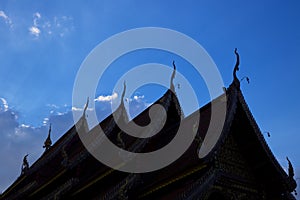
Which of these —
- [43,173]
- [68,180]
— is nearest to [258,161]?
[68,180]

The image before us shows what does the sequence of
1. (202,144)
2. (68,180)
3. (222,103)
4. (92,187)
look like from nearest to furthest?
(202,144), (222,103), (92,187), (68,180)

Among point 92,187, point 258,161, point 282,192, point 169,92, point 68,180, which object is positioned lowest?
point 282,192

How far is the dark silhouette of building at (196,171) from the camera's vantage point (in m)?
8.09

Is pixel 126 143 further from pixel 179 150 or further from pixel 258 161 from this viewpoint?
pixel 258 161

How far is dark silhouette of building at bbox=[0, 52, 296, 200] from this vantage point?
8086 mm

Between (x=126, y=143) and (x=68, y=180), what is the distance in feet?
7.09

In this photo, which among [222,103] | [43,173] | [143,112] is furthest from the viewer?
[43,173]

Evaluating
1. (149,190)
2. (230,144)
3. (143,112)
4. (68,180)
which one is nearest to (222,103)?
(230,144)

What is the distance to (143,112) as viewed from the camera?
12508 millimetres

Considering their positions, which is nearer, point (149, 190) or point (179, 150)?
point (149, 190)

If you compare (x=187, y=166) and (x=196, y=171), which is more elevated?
(x=187, y=166)

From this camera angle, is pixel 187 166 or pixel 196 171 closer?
pixel 196 171

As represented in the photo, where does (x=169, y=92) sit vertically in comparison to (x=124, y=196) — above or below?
above

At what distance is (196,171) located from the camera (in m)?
7.98
